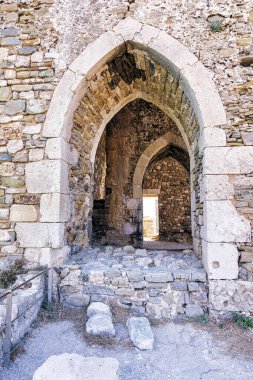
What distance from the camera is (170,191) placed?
34.5 ft

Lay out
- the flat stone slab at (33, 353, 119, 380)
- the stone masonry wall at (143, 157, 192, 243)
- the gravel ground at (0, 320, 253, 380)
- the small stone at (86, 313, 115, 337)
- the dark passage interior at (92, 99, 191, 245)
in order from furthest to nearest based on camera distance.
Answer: the stone masonry wall at (143, 157, 192, 243) < the dark passage interior at (92, 99, 191, 245) < the small stone at (86, 313, 115, 337) < the gravel ground at (0, 320, 253, 380) < the flat stone slab at (33, 353, 119, 380)

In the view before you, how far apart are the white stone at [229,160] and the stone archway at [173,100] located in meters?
0.01

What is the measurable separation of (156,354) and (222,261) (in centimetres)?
117

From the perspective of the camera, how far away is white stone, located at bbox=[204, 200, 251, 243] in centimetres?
280

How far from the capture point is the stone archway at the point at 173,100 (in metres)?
2.84

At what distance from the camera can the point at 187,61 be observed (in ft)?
10.1

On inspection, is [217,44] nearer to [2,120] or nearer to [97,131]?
[97,131]

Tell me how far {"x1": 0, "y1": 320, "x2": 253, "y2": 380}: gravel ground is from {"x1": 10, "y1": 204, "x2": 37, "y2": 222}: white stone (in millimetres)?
1189

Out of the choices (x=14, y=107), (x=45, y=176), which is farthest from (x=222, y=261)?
(x=14, y=107)

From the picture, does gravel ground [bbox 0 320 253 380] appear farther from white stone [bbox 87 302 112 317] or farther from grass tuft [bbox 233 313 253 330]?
grass tuft [bbox 233 313 253 330]

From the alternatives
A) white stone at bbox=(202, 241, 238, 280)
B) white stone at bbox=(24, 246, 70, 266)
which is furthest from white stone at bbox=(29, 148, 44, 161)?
white stone at bbox=(202, 241, 238, 280)

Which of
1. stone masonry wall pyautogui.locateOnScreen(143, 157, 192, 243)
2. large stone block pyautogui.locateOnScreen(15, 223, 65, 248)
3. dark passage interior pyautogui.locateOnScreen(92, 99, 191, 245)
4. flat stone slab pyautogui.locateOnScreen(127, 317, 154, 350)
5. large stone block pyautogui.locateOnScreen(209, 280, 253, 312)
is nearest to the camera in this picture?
flat stone slab pyautogui.locateOnScreen(127, 317, 154, 350)

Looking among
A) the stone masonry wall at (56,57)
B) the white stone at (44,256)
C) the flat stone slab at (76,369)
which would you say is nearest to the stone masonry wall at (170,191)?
the stone masonry wall at (56,57)

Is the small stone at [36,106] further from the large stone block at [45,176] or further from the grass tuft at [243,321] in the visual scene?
the grass tuft at [243,321]
